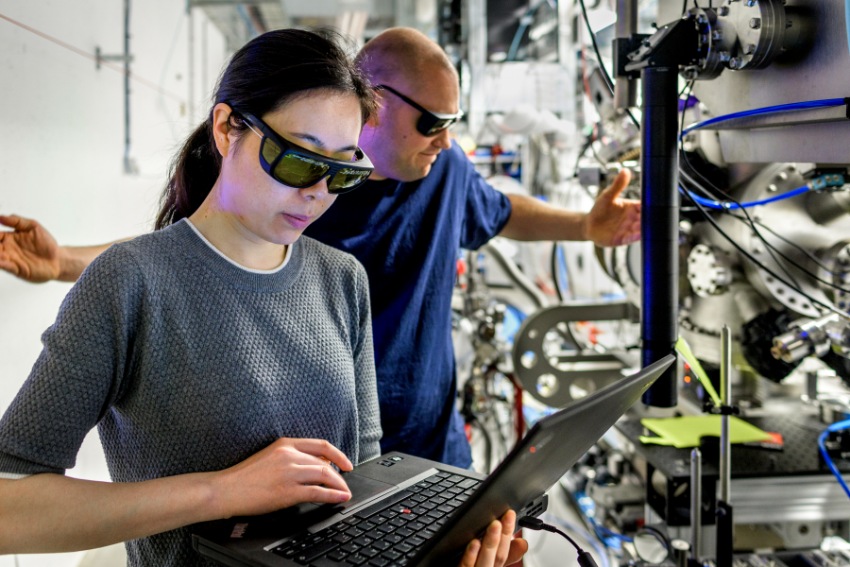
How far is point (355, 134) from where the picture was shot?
1062mm

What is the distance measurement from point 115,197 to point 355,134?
2.48m

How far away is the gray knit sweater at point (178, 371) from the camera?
855 millimetres

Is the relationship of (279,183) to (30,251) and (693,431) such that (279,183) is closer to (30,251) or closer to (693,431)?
(30,251)

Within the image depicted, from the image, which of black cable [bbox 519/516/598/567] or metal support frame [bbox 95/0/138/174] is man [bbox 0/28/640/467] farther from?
metal support frame [bbox 95/0/138/174]

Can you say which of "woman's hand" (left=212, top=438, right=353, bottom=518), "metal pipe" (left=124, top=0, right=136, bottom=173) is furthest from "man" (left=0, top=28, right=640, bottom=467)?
"metal pipe" (left=124, top=0, right=136, bottom=173)

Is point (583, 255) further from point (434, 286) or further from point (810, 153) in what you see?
point (810, 153)

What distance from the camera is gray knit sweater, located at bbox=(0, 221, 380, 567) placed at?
85 centimetres

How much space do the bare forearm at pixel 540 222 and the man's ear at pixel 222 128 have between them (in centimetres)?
118

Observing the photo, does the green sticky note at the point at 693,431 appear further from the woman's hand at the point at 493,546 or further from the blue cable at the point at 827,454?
the woman's hand at the point at 493,546

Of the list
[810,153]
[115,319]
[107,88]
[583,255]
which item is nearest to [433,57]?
[810,153]

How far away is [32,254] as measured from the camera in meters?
1.63

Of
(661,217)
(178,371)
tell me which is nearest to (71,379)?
(178,371)

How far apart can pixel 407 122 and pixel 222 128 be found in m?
0.68

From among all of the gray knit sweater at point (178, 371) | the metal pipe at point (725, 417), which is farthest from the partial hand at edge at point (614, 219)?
the gray knit sweater at point (178, 371)
